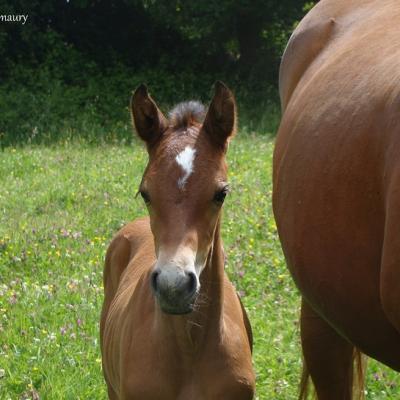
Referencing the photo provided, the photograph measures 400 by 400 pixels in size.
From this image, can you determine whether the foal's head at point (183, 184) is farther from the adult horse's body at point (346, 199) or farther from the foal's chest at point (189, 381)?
the foal's chest at point (189, 381)

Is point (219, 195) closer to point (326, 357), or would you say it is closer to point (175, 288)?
point (175, 288)

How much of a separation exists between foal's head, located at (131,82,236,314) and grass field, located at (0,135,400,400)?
5.08ft

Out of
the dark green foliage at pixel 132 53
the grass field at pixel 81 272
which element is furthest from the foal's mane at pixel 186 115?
the dark green foliage at pixel 132 53

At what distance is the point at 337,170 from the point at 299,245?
34cm

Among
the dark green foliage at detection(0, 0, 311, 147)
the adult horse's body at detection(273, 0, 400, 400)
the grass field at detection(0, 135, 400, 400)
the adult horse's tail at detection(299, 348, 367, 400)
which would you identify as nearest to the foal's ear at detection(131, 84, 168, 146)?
the adult horse's body at detection(273, 0, 400, 400)

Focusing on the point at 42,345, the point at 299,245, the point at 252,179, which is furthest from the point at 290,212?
the point at 252,179

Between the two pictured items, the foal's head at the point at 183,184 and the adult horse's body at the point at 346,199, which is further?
the foal's head at the point at 183,184

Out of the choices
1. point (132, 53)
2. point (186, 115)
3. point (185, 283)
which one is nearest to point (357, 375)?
point (185, 283)

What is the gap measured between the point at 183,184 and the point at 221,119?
0.40 meters

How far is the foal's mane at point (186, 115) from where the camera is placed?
3275 millimetres

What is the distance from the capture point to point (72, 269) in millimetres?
6207

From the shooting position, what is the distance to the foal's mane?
3.28 metres

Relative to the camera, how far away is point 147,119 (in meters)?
3.30

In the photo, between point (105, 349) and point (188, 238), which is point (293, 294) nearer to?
point (105, 349)
